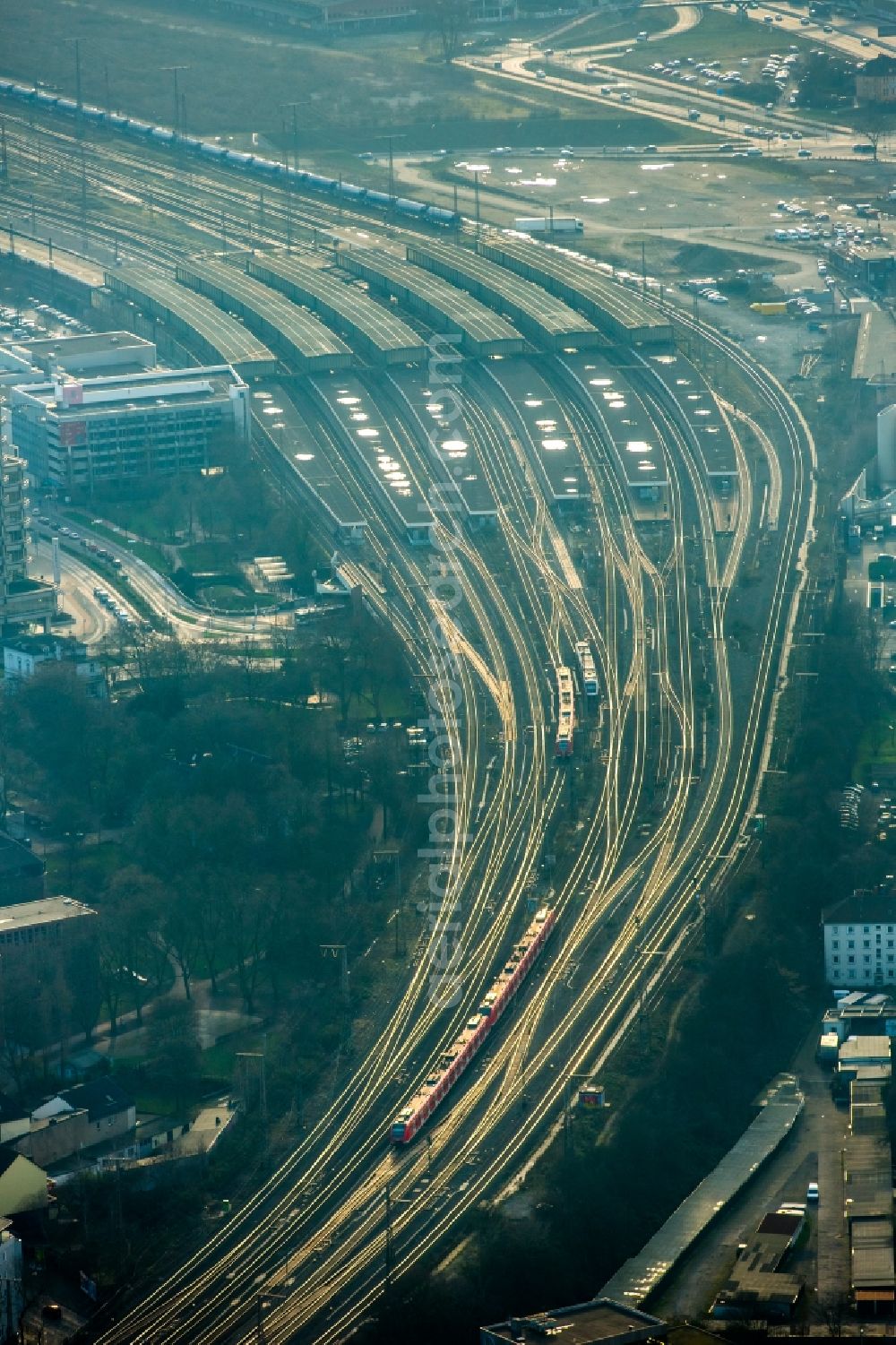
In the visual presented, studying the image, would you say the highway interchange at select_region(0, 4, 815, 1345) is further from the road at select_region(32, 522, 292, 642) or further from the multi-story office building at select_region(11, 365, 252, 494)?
the multi-story office building at select_region(11, 365, 252, 494)

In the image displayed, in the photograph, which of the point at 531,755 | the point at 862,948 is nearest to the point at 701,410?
the point at 531,755

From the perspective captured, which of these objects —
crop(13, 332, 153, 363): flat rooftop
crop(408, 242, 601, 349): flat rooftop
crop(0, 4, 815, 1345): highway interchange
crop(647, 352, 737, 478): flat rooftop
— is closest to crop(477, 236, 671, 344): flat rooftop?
crop(408, 242, 601, 349): flat rooftop

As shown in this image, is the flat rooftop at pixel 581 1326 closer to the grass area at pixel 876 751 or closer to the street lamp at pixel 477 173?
the grass area at pixel 876 751

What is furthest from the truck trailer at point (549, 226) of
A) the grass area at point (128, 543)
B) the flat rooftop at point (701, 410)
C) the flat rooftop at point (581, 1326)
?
the flat rooftop at point (581, 1326)

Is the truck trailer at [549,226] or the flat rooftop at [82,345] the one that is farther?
the truck trailer at [549,226]

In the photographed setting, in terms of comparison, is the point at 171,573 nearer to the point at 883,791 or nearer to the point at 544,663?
the point at 544,663
